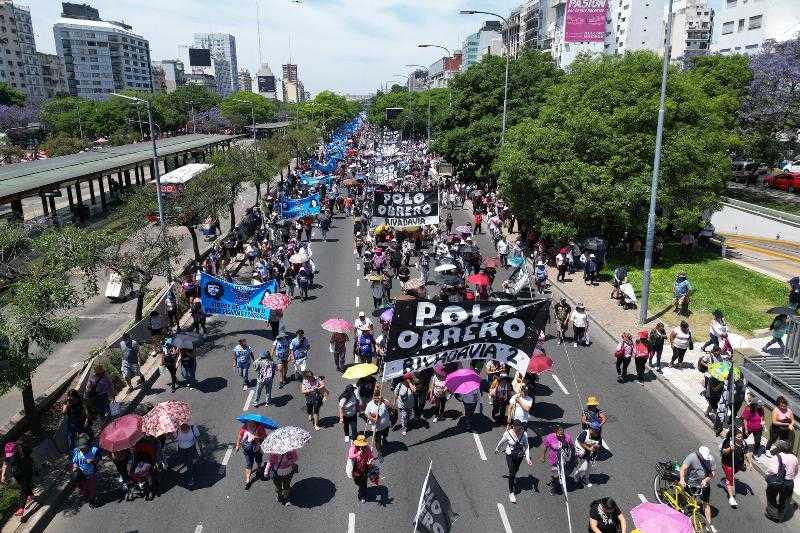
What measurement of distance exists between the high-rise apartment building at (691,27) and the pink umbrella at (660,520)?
119 m

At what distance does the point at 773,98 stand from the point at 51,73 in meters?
Answer: 166

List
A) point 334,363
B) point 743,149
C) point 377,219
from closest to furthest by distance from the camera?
point 334,363 < point 377,219 < point 743,149

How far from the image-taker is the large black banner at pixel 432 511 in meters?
7.74

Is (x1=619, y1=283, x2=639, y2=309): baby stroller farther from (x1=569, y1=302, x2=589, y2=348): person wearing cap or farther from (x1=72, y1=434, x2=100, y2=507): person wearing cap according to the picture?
(x1=72, y1=434, x2=100, y2=507): person wearing cap

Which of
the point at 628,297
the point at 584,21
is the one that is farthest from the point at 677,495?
the point at 584,21

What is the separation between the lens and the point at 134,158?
46844mm

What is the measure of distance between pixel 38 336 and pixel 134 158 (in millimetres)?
38112

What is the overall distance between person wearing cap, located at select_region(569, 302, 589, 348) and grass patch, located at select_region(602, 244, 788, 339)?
4206mm

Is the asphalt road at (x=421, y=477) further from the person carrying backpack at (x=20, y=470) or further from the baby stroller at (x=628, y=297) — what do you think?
the baby stroller at (x=628, y=297)

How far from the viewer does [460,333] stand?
1206 centimetres

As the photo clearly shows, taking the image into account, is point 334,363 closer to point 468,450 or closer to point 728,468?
point 468,450

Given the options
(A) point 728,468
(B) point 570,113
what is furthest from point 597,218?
(A) point 728,468

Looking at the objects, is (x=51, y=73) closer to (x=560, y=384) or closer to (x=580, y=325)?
(x=580, y=325)

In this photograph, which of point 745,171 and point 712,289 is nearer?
point 712,289
